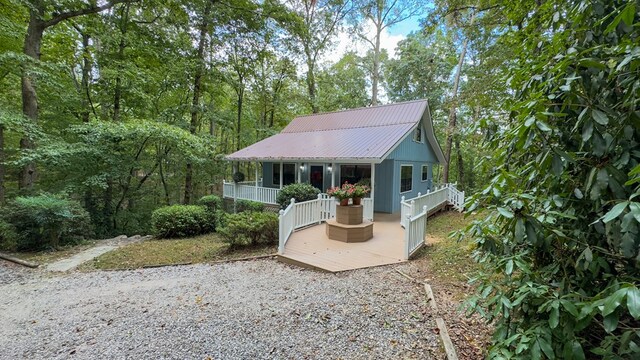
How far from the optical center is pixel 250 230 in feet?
22.9

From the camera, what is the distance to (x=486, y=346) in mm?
2854

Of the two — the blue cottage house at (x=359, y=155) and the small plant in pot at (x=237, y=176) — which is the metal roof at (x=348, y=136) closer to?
the blue cottage house at (x=359, y=155)

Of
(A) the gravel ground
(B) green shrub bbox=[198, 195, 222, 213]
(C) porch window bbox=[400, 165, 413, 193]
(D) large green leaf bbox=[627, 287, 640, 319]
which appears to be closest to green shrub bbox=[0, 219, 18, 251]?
(A) the gravel ground

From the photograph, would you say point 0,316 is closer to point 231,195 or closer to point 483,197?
point 483,197

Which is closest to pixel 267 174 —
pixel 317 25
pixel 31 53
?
pixel 31 53

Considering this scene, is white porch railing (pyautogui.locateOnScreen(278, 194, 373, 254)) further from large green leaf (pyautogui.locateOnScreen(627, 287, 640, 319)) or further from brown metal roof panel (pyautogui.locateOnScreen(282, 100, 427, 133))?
large green leaf (pyautogui.locateOnScreen(627, 287, 640, 319))

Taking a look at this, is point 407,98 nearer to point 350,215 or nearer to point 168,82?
point 168,82

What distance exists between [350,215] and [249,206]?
5932 millimetres

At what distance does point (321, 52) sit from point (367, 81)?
4.34 m

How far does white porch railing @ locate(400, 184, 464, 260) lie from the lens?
19.1ft

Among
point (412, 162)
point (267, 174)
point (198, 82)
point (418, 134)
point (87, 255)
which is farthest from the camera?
point (198, 82)

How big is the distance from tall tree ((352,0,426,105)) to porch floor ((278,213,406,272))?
1567 cm

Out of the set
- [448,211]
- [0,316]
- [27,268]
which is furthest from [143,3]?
[448,211]

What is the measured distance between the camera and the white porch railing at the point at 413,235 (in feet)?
18.8
